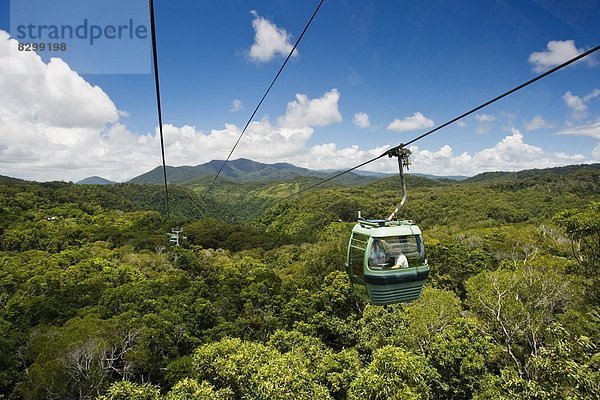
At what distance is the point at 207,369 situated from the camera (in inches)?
728

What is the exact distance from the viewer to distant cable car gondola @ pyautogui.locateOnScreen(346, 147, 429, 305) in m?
6.95

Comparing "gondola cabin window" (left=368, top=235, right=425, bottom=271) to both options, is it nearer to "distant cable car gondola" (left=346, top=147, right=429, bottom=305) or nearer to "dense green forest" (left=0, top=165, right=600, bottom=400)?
"distant cable car gondola" (left=346, top=147, right=429, bottom=305)

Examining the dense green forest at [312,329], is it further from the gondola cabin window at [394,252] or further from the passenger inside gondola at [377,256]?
the passenger inside gondola at [377,256]

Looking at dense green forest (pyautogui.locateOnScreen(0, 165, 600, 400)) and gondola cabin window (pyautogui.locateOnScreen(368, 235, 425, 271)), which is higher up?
gondola cabin window (pyautogui.locateOnScreen(368, 235, 425, 271))

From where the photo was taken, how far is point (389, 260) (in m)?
7.08

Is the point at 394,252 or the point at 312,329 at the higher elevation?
the point at 394,252

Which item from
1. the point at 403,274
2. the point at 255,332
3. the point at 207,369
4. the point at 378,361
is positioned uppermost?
the point at 403,274

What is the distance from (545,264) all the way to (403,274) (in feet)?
78.7

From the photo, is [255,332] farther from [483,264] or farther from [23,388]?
[483,264]

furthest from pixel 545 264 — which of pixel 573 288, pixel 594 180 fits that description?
pixel 594 180

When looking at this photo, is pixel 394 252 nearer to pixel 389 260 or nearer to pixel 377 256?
pixel 389 260

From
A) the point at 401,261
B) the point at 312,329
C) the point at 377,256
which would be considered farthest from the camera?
the point at 312,329

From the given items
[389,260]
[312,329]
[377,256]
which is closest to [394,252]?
[389,260]

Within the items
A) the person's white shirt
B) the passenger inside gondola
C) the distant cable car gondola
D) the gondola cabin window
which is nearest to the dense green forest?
the distant cable car gondola
